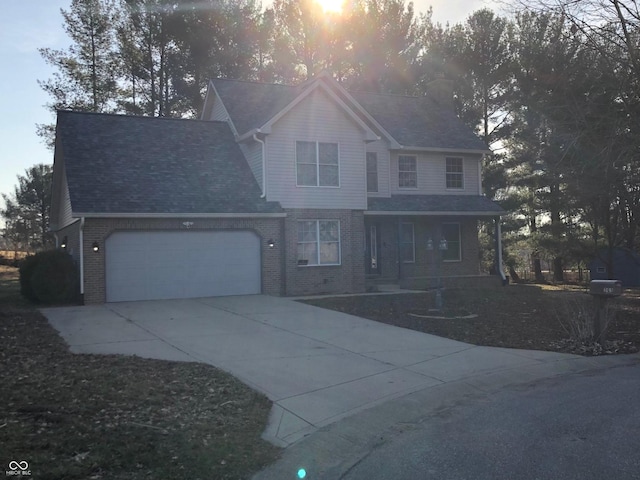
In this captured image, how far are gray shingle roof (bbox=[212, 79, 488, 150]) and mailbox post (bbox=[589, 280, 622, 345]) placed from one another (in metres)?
11.6

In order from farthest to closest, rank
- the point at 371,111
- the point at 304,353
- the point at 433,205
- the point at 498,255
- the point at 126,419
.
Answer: the point at 371,111 < the point at 498,255 < the point at 433,205 < the point at 304,353 < the point at 126,419

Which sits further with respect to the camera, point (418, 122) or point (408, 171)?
point (418, 122)

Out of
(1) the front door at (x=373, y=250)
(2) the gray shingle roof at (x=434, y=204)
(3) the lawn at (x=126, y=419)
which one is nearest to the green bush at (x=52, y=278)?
(3) the lawn at (x=126, y=419)

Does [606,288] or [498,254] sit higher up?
[498,254]

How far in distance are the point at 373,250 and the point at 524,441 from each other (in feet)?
58.9

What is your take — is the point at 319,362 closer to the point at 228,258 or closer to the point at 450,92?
the point at 228,258

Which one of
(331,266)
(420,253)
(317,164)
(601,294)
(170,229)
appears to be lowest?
(601,294)

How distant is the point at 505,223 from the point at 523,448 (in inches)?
1161

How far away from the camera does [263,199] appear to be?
1955cm

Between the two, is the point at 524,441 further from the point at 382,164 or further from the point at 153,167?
the point at 382,164

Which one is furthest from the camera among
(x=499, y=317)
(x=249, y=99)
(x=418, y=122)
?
(x=418, y=122)

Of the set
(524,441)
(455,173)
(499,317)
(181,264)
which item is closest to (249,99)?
(181,264)

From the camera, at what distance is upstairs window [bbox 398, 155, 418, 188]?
79.3 ft

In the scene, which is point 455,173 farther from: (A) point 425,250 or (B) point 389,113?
(B) point 389,113
